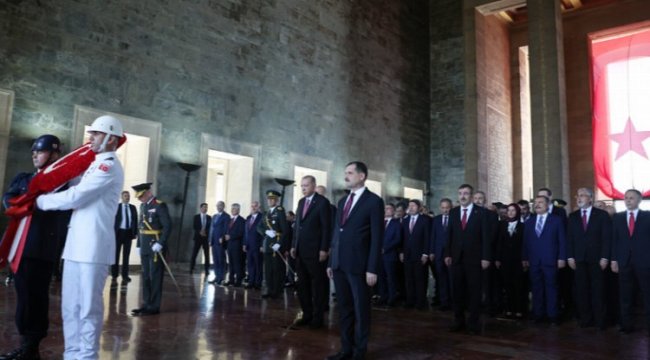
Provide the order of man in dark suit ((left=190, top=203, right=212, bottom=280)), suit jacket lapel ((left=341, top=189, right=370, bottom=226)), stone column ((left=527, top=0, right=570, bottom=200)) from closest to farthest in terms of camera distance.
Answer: suit jacket lapel ((left=341, top=189, right=370, bottom=226))
man in dark suit ((left=190, top=203, right=212, bottom=280))
stone column ((left=527, top=0, right=570, bottom=200))

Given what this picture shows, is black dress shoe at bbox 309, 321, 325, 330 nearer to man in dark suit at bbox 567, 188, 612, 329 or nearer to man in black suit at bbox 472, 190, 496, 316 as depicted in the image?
man in black suit at bbox 472, 190, 496, 316

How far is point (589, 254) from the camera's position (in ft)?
19.2

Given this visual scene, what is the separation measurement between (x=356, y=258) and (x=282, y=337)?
3.67 ft

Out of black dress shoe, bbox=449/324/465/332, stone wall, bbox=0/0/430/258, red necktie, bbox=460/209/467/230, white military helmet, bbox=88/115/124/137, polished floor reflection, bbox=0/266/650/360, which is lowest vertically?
polished floor reflection, bbox=0/266/650/360

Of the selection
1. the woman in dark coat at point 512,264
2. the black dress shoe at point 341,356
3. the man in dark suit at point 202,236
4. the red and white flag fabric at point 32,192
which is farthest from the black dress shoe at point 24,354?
the man in dark suit at point 202,236

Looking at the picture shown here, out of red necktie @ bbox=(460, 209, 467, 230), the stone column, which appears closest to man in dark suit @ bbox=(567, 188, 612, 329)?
red necktie @ bbox=(460, 209, 467, 230)

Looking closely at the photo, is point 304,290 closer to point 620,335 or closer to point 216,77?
point 620,335

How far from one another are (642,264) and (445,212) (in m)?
2.49

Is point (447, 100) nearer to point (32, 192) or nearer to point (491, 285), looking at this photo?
point (491, 285)

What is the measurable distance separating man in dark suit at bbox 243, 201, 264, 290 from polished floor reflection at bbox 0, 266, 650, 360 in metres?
2.27

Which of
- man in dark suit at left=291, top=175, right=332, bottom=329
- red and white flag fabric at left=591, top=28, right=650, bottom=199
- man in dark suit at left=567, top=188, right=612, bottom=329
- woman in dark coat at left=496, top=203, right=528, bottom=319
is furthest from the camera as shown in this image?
red and white flag fabric at left=591, top=28, right=650, bottom=199

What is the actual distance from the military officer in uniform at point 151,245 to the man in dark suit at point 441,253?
11.7ft

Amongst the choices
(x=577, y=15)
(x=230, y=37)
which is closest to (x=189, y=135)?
(x=230, y=37)

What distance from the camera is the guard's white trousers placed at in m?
2.80
